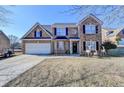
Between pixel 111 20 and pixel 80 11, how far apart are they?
4.39 ft

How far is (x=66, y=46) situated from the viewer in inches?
926

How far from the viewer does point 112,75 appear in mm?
10719

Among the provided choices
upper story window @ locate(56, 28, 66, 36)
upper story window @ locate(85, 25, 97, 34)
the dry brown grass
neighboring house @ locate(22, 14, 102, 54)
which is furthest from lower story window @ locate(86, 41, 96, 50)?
the dry brown grass

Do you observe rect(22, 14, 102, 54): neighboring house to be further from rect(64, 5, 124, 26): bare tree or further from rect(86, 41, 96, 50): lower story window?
rect(64, 5, 124, 26): bare tree

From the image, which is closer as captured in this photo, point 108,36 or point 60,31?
point 108,36

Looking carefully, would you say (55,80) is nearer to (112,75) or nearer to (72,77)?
(72,77)

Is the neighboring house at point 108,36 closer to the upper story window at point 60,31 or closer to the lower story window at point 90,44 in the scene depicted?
the lower story window at point 90,44

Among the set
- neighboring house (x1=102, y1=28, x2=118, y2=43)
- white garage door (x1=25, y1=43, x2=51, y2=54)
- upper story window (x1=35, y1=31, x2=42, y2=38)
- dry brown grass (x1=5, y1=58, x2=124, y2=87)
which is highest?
upper story window (x1=35, y1=31, x2=42, y2=38)

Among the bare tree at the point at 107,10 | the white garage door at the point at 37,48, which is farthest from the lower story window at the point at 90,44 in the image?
the bare tree at the point at 107,10

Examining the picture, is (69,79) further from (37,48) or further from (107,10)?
(37,48)

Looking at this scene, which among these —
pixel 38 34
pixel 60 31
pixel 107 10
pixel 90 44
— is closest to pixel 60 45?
pixel 60 31

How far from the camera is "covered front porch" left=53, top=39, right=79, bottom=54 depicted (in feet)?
73.3

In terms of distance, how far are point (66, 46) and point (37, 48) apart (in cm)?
323

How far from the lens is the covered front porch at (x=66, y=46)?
22.3 m
